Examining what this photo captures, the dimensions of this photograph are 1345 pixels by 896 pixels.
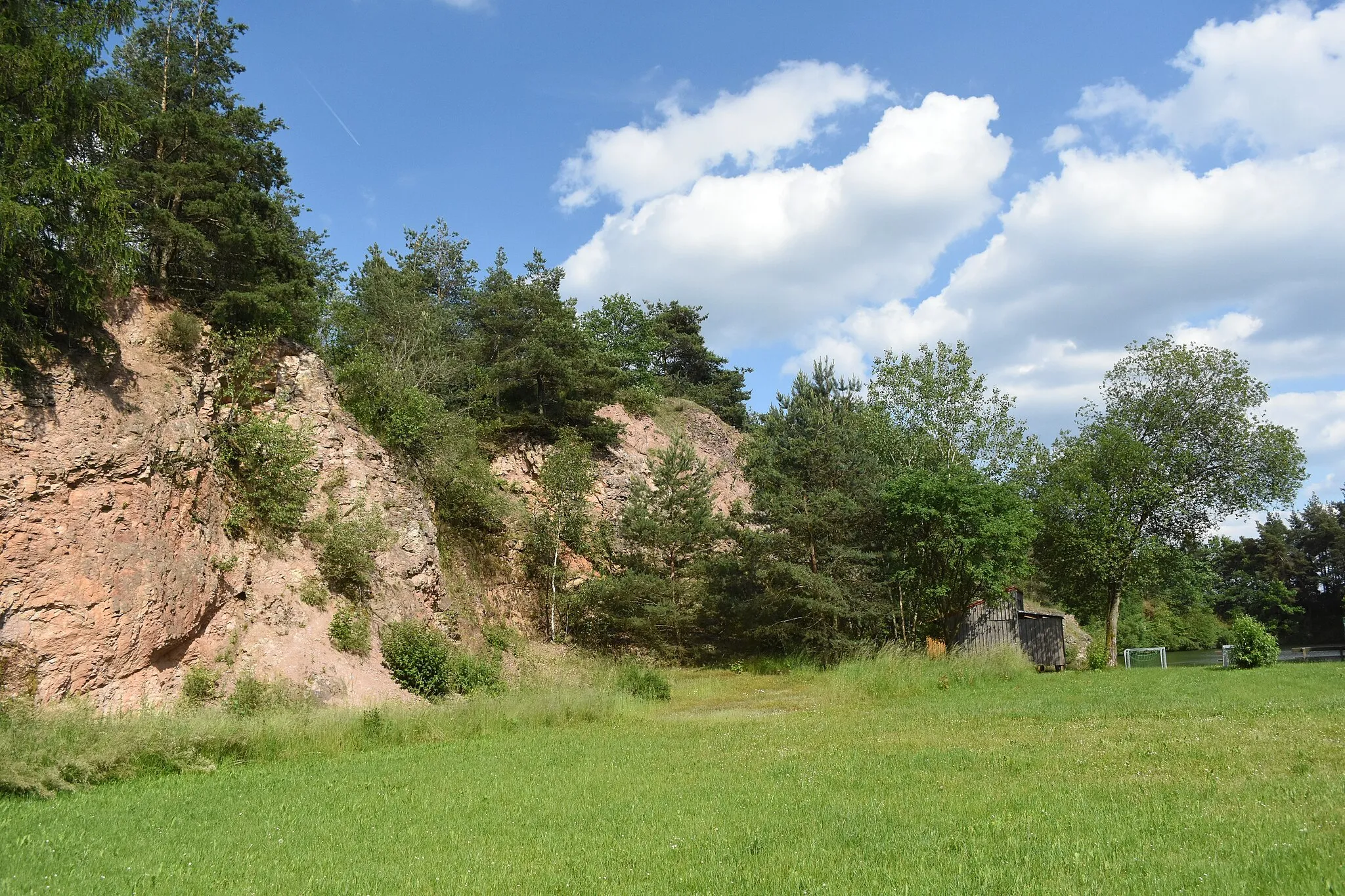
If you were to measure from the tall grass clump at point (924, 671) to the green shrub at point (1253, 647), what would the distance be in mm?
7208

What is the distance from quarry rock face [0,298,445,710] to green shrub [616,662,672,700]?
19.2 ft

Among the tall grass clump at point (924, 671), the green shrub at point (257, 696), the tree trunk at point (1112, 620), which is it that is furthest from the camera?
the tree trunk at point (1112, 620)

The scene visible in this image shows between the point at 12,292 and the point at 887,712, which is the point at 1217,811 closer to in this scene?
the point at 887,712

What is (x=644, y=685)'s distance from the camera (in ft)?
66.1

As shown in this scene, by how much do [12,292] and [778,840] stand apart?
1464 cm

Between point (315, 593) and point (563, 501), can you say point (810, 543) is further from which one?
point (315, 593)

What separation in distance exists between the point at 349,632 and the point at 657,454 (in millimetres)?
14511

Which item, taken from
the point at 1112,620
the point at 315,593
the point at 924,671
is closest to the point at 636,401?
the point at 924,671

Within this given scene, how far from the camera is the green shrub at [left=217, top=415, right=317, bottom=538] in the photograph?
1795cm

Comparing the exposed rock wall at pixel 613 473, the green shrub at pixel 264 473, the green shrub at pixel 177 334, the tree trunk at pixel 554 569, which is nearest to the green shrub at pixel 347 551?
the green shrub at pixel 264 473

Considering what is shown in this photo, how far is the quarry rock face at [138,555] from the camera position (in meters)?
12.7

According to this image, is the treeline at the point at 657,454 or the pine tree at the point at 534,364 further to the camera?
the pine tree at the point at 534,364

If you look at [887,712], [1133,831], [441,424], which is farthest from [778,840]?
[441,424]

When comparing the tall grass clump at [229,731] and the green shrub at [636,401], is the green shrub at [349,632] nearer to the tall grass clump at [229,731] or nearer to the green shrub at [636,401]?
the tall grass clump at [229,731]
